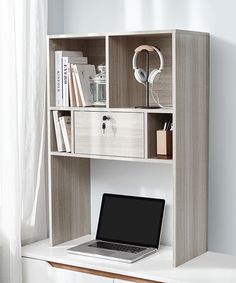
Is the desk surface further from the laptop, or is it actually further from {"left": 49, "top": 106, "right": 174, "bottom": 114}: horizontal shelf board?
{"left": 49, "top": 106, "right": 174, "bottom": 114}: horizontal shelf board

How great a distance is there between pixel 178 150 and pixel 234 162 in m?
0.31

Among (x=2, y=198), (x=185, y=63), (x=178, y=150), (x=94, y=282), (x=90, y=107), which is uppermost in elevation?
(x=185, y=63)

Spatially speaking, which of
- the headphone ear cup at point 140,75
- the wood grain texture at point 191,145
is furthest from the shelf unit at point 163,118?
the headphone ear cup at point 140,75

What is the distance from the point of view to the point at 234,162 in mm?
2764

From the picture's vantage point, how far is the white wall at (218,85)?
2.73 m

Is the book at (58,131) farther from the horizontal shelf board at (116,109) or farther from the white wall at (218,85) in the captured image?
the white wall at (218,85)

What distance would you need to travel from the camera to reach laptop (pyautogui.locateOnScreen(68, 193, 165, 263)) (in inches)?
113

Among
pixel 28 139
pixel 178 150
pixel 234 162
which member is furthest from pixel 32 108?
pixel 234 162

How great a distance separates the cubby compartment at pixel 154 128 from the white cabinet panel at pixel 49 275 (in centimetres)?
56

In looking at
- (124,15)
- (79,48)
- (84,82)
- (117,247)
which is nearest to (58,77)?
(84,82)

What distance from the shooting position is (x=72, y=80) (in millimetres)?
2877

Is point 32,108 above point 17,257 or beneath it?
above

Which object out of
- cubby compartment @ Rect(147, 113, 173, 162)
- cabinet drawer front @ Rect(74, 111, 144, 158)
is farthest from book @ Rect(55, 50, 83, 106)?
cubby compartment @ Rect(147, 113, 173, 162)

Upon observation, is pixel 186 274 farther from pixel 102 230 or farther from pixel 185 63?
pixel 185 63
